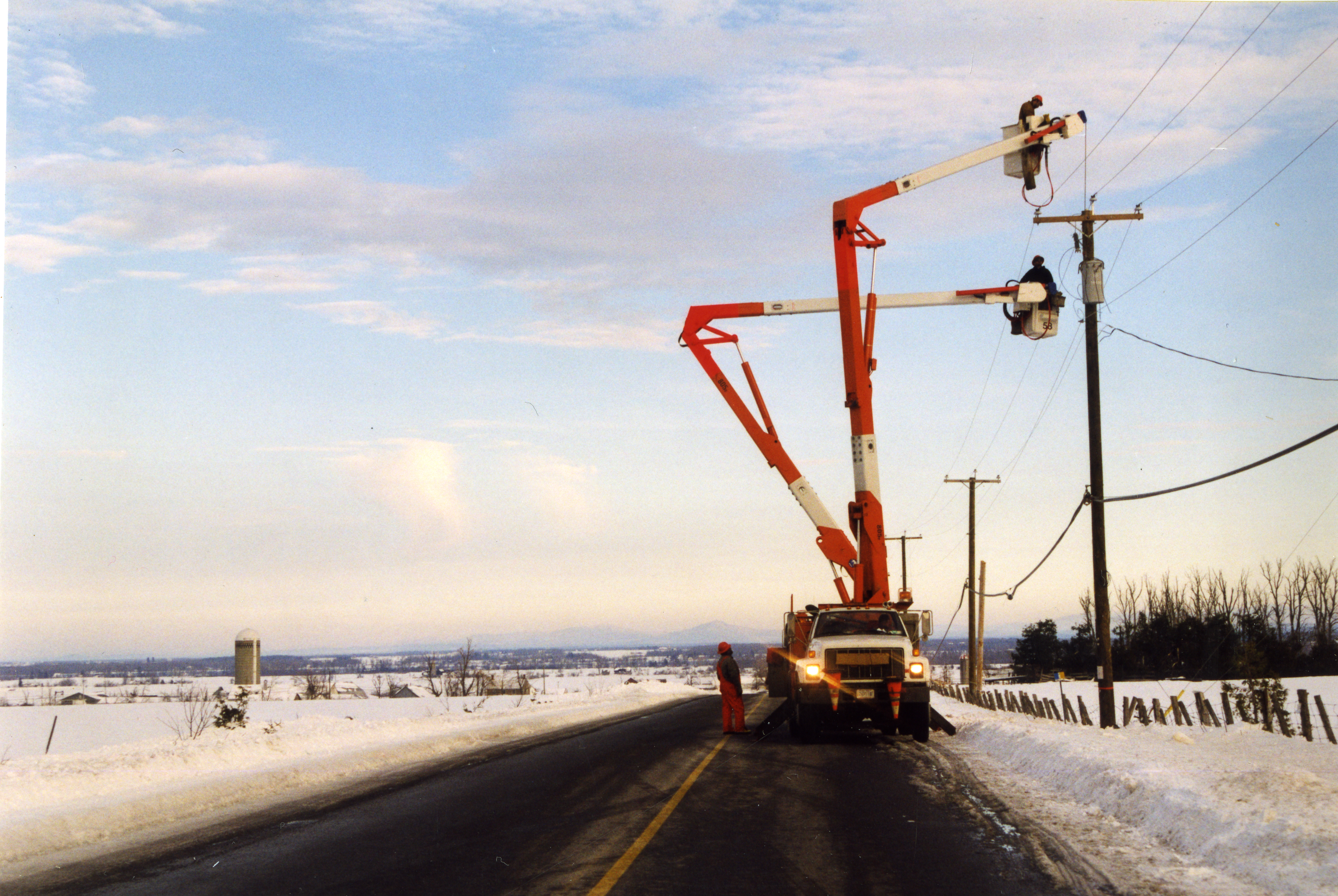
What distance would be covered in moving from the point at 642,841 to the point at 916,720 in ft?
35.1

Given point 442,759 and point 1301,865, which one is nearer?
point 1301,865

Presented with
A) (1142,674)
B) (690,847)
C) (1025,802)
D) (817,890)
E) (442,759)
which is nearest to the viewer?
(817,890)

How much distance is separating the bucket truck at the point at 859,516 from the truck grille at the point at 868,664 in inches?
0.6

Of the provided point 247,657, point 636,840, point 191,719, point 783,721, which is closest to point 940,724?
point 783,721

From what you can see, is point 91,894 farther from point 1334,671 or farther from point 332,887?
point 1334,671

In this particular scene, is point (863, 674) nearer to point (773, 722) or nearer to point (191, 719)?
point (773, 722)

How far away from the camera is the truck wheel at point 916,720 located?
1831cm

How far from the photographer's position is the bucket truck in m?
18.1

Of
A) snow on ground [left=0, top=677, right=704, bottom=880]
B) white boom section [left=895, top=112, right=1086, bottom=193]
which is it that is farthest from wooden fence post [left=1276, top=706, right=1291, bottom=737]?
snow on ground [left=0, top=677, right=704, bottom=880]

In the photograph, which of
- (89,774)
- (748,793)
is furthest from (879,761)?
(89,774)

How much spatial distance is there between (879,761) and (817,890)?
8.58 meters

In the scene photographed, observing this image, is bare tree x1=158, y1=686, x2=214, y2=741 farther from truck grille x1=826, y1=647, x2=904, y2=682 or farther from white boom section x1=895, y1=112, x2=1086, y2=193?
white boom section x1=895, y1=112, x2=1086, y2=193

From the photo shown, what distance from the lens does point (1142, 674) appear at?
75.6m

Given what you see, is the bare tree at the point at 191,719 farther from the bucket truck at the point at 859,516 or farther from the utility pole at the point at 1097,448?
the utility pole at the point at 1097,448
